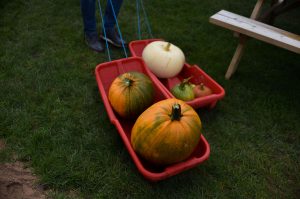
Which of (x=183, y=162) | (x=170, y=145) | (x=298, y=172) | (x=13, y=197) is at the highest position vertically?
(x=170, y=145)

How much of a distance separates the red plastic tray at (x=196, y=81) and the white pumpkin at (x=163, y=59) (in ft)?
0.36

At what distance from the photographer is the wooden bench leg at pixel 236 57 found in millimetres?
2766

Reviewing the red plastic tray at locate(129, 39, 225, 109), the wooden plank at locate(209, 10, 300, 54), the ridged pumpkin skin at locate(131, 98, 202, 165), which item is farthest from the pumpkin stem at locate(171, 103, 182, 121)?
the wooden plank at locate(209, 10, 300, 54)

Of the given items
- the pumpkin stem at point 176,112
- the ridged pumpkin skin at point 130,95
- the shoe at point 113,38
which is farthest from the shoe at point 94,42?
the pumpkin stem at point 176,112

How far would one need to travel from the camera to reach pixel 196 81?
8.51 ft

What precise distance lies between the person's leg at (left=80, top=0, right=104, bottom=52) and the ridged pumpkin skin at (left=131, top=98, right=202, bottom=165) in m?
1.53

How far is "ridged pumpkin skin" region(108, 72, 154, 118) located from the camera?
1985 mm

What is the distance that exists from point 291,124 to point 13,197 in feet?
7.24

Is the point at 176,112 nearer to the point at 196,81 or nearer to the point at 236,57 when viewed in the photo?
the point at 196,81

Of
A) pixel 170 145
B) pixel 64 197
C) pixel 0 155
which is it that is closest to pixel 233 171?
pixel 170 145

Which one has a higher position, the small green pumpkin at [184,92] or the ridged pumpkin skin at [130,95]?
the ridged pumpkin skin at [130,95]

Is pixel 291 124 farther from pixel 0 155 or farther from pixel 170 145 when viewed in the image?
pixel 0 155

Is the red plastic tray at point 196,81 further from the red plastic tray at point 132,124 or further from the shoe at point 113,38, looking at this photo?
the shoe at point 113,38

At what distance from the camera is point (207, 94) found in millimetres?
2383
